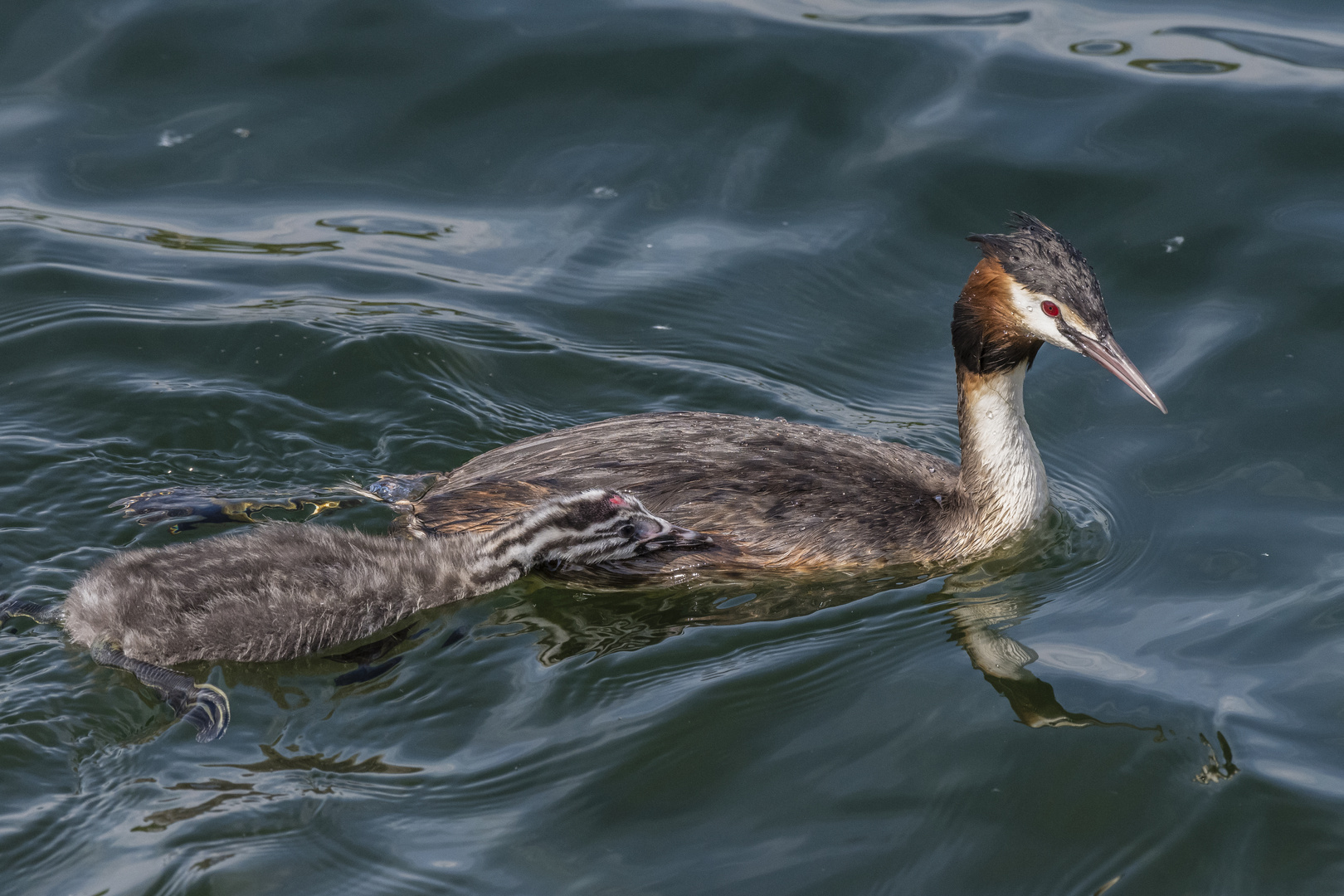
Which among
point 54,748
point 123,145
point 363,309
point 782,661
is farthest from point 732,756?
point 123,145

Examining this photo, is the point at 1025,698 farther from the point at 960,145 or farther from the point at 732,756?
the point at 960,145

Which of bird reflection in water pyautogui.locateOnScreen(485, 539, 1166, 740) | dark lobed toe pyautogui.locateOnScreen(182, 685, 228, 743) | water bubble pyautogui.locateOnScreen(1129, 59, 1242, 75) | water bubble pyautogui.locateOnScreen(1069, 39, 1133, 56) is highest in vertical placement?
water bubble pyautogui.locateOnScreen(1069, 39, 1133, 56)

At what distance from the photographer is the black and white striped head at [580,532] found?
18.5 feet

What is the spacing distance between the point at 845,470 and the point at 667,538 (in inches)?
35.0

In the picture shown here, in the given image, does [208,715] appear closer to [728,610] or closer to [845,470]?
[728,610]

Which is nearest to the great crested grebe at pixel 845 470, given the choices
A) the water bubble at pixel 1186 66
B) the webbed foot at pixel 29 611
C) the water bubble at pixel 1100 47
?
the webbed foot at pixel 29 611

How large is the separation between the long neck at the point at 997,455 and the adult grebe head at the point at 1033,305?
10 centimetres

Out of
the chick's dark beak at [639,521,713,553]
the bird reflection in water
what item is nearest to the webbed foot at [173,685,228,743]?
the bird reflection in water

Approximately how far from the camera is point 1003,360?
6203 mm

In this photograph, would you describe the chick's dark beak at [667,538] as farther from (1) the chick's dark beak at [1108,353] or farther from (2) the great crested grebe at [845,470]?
(1) the chick's dark beak at [1108,353]

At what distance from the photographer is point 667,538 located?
5.76m

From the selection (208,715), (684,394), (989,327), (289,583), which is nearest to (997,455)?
(989,327)

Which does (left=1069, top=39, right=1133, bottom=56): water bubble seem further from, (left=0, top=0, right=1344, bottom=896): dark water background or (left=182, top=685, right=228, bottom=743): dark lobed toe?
(left=182, top=685, right=228, bottom=743): dark lobed toe

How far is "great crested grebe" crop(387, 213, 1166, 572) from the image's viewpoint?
231 inches
